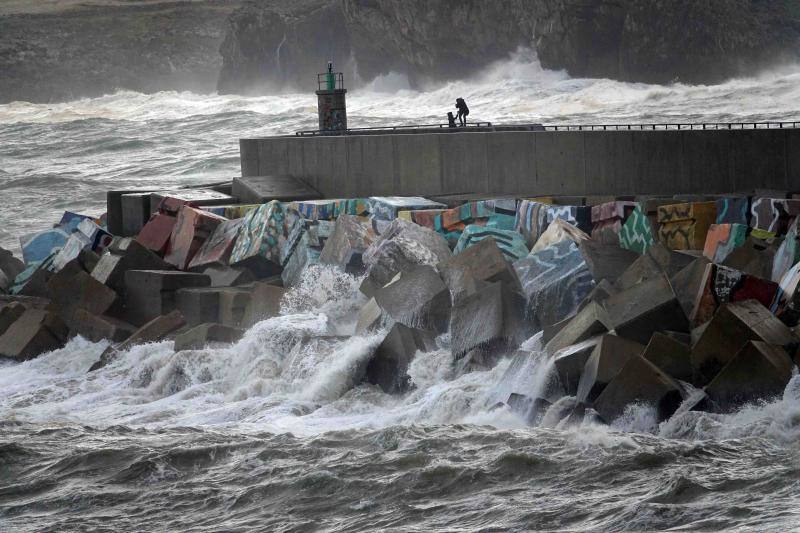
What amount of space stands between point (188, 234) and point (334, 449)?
6096 millimetres

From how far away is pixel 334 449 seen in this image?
8.05m

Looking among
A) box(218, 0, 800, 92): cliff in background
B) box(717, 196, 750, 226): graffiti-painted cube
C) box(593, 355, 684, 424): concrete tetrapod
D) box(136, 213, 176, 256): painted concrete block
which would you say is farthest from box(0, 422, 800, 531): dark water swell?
box(218, 0, 800, 92): cliff in background

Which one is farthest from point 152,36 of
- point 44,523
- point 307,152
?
point 44,523

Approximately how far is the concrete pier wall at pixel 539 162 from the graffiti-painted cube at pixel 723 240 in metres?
1.55

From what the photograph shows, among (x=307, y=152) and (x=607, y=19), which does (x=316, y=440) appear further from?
(x=607, y=19)

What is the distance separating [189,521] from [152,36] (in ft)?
439

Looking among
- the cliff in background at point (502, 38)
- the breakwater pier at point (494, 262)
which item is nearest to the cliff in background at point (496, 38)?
the cliff in background at point (502, 38)

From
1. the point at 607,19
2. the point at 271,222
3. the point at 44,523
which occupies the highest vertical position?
the point at 607,19

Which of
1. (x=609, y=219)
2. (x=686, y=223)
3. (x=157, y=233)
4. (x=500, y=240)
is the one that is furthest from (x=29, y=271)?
(x=686, y=223)

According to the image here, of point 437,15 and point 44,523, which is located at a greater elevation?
point 437,15

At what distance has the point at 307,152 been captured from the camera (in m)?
15.2

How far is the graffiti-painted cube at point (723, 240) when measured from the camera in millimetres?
10281

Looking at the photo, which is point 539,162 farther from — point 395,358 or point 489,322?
point 395,358

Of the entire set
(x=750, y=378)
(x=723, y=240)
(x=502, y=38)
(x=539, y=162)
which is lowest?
(x=750, y=378)
